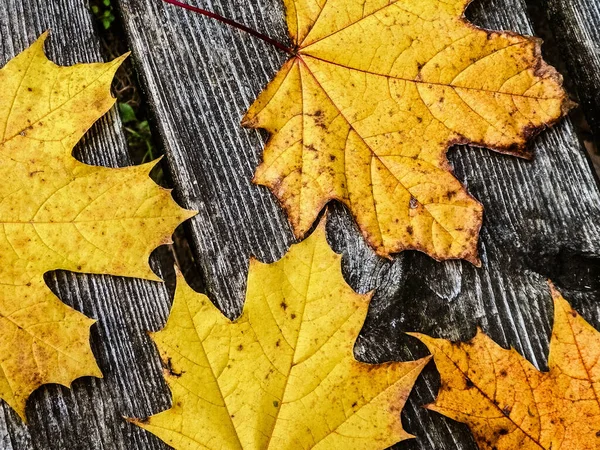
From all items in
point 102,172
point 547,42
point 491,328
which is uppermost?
point 547,42

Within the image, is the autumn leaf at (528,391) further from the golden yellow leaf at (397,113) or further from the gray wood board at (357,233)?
the golden yellow leaf at (397,113)

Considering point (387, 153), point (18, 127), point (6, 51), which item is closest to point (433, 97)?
point (387, 153)

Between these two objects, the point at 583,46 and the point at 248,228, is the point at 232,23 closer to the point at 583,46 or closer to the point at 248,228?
the point at 248,228

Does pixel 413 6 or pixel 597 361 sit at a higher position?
pixel 413 6

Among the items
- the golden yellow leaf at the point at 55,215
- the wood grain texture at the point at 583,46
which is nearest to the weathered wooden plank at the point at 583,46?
the wood grain texture at the point at 583,46

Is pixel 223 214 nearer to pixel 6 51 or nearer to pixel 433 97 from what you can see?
pixel 433 97

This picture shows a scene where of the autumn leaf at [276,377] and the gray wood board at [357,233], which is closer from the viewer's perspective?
the autumn leaf at [276,377]

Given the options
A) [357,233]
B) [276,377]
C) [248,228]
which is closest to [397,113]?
[357,233]
